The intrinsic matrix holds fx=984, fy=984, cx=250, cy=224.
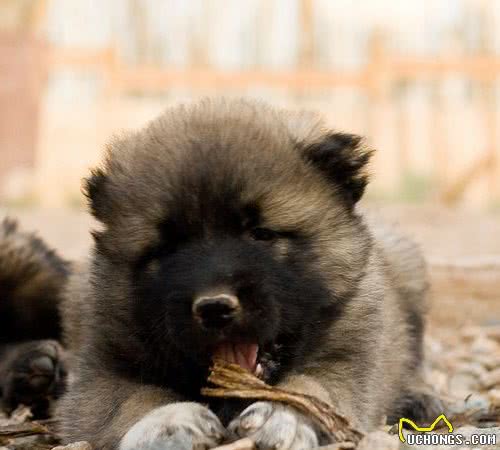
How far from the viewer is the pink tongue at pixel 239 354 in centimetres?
319

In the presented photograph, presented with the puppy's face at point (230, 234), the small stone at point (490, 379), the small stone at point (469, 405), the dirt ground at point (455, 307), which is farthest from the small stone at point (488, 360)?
the puppy's face at point (230, 234)

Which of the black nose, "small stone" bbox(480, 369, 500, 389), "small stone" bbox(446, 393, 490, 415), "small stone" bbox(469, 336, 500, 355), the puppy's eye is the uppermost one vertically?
the puppy's eye

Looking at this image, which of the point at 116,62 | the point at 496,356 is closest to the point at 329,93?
the point at 116,62

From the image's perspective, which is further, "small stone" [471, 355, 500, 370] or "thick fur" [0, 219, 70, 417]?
"small stone" [471, 355, 500, 370]

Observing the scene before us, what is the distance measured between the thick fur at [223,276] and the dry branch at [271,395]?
48 mm

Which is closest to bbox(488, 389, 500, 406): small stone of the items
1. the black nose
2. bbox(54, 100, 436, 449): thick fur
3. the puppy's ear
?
bbox(54, 100, 436, 449): thick fur

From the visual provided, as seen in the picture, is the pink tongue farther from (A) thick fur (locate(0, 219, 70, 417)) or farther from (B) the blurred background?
(B) the blurred background

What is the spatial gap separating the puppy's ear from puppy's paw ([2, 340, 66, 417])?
5.63 feet

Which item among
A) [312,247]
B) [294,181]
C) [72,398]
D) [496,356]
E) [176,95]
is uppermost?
[176,95]

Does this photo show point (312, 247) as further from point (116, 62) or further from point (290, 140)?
point (116, 62)

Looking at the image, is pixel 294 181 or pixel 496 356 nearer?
pixel 294 181

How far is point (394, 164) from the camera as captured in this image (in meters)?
13.7

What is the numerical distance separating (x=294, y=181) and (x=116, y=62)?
33.7ft

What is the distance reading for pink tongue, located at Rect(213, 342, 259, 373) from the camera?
3.19m
